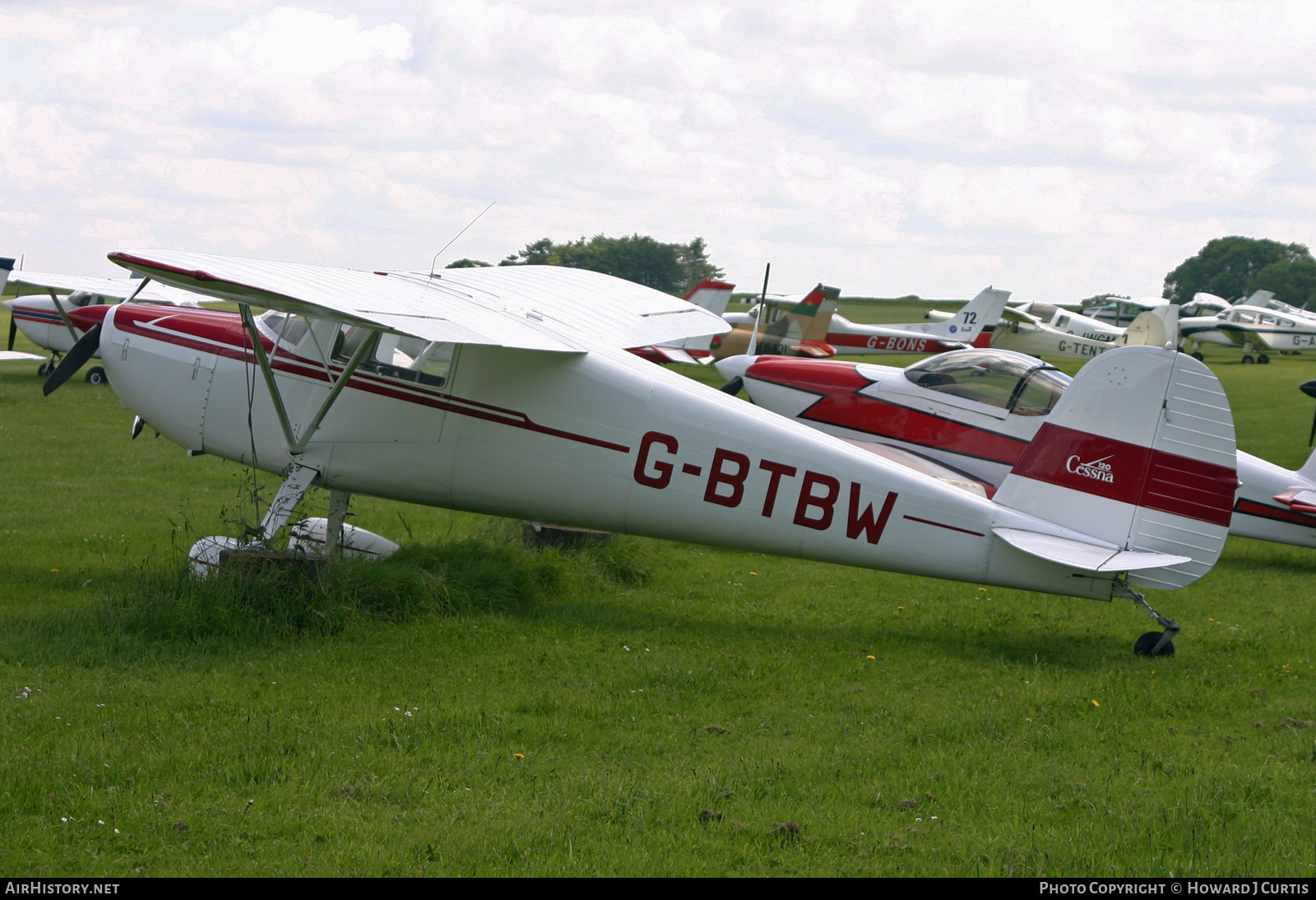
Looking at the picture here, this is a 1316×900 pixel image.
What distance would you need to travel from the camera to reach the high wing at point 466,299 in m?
5.43

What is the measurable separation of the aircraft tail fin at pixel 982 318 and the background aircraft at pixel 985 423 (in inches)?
1070

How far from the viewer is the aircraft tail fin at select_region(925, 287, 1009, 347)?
36.0m

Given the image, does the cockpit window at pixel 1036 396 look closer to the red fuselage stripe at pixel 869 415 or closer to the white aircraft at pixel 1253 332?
the red fuselage stripe at pixel 869 415

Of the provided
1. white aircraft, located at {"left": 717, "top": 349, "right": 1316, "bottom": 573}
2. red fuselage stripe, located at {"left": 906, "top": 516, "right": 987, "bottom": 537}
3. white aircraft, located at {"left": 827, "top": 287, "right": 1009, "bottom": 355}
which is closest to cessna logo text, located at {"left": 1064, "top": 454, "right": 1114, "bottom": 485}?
red fuselage stripe, located at {"left": 906, "top": 516, "right": 987, "bottom": 537}

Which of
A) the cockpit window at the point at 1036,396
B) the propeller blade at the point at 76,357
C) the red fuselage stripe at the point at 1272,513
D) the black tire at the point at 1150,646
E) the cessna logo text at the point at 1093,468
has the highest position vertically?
the cockpit window at the point at 1036,396

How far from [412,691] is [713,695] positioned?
152 cm

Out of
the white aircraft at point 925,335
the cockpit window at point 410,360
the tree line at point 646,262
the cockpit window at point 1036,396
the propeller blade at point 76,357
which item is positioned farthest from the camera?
the tree line at point 646,262

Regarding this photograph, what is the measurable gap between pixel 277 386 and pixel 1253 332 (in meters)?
44.9

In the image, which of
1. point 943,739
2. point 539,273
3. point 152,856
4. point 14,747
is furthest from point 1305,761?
point 539,273

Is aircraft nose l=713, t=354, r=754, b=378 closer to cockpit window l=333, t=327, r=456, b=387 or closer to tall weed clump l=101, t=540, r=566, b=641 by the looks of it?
tall weed clump l=101, t=540, r=566, b=641

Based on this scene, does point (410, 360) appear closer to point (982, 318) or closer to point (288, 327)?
point (288, 327)

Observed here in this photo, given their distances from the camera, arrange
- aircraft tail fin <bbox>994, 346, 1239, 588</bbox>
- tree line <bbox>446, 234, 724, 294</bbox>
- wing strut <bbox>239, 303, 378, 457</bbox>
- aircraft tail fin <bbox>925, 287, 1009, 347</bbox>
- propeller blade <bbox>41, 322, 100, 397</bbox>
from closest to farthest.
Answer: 1. aircraft tail fin <bbox>994, 346, 1239, 588</bbox>
2. wing strut <bbox>239, 303, 378, 457</bbox>
3. propeller blade <bbox>41, 322, 100, 397</bbox>
4. aircraft tail fin <bbox>925, 287, 1009, 347</bbox>
5. tree line <bbox>446, 234, 724, 294</bbox>

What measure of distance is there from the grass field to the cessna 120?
632mm

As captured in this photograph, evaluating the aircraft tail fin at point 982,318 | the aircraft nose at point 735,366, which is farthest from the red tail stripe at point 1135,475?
the aircraft tail fin at point 982,318
